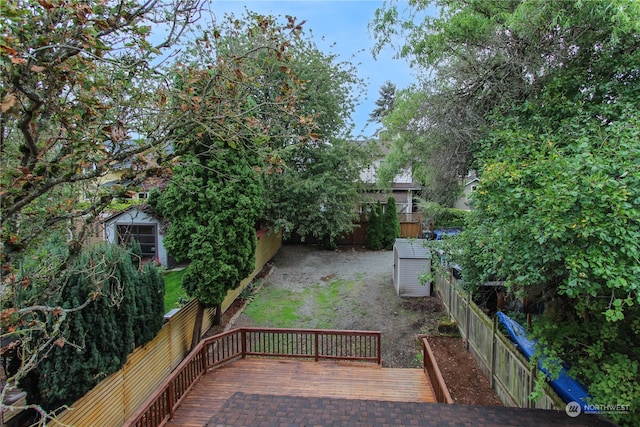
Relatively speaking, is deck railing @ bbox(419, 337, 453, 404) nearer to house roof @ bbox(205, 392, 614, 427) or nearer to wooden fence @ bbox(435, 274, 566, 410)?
house roof @ bbox(205, 392, 614, 427)

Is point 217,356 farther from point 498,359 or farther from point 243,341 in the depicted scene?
point 498,359

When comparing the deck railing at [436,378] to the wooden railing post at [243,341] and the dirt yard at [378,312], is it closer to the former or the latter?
the dirt yard at [378,312]

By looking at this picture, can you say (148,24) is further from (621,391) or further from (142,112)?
(621,391)

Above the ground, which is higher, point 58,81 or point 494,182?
point 58,81

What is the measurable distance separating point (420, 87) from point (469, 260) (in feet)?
12.3

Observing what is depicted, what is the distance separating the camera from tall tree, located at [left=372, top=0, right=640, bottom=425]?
270 cm

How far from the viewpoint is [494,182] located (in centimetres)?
378

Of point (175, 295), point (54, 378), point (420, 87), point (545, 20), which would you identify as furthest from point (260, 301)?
point (545, 20)

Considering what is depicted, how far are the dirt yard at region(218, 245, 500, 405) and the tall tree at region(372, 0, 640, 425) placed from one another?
203 centimetres

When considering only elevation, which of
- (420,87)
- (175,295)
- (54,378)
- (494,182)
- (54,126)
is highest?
(420,87)

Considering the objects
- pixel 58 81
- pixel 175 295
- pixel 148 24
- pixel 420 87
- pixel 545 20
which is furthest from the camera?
pixel 175 295

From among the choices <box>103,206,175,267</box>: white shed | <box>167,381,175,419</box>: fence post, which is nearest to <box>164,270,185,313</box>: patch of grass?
<box>103,206,175,267</box>: white shed

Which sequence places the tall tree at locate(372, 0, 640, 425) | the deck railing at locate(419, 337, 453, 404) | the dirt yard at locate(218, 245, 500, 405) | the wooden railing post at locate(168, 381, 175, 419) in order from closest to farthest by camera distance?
the tall tree at locate(372, 0, 640, 425) → the deck railing at locate(419, 337, 453, 404) → the wooden railing post at locate(168, 381, 175, 419) → the dirt yard at locate(218, 245, 500, 405)
